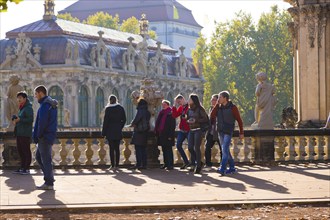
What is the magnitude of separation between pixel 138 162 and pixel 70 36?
6236 cm

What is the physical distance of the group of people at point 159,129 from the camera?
19.0 metres

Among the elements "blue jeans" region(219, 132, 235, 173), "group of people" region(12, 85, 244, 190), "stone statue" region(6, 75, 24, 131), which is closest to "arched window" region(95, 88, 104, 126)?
"stone statue" region(6, 75, 24, 131)

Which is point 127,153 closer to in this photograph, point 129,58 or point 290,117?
point 290,117

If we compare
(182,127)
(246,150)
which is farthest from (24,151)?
(246,150)

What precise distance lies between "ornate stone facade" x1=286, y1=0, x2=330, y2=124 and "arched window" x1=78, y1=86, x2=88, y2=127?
50.3m

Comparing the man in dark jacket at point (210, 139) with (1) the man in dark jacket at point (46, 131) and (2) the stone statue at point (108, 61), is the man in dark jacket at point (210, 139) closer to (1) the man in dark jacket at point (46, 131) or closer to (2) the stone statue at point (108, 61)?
(1) the man in dark jacket at point (46, 131)

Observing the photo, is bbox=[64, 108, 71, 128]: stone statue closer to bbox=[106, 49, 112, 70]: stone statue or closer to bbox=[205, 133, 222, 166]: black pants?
bbox=[106, 49, 112, 70]: stone statue

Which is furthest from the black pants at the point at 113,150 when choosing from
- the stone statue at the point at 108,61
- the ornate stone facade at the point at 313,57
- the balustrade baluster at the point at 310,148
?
the stone statue at the point at 108,61

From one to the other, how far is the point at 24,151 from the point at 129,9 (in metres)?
146

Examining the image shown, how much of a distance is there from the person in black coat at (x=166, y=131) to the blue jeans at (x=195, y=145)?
744mm

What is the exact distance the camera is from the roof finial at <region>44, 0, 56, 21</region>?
8969cm

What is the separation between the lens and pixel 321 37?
3300 centimetres

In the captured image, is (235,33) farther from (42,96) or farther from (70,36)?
(42,96)

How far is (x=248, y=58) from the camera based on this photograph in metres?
104
